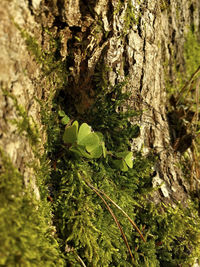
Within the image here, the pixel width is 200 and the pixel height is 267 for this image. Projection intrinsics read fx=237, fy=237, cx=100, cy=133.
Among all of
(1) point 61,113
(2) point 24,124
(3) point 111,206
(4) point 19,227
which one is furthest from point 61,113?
(4) point 19,227

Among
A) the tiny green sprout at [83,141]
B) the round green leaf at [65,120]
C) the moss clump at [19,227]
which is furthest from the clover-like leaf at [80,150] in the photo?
the moss clump at [19,227]

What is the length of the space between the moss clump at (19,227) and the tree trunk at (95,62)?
0.32ft

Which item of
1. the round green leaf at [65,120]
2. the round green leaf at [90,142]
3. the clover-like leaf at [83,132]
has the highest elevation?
the round green leaf at [65,120]

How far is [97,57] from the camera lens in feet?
5.45

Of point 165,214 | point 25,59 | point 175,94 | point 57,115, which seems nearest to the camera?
point 25,59

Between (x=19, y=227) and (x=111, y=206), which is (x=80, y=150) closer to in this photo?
(x=111, y=206)

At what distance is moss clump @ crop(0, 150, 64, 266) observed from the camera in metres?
0.90

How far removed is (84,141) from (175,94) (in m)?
1.44

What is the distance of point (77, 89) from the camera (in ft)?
5.61

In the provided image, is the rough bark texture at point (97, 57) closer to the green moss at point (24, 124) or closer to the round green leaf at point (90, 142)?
the green moss at point (24, 124)

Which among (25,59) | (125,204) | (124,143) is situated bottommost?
(125,204)

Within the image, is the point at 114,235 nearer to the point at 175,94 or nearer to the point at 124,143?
the point at 124,143

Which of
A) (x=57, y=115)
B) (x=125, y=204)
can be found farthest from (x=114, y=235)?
(x=57, y=115)

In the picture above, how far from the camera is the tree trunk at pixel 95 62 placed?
3.59 ft
